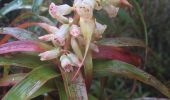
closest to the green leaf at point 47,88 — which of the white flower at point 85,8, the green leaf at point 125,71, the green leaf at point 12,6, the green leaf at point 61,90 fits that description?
the green leaf at point 61,90

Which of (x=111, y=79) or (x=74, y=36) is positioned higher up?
(x=74, y=36)

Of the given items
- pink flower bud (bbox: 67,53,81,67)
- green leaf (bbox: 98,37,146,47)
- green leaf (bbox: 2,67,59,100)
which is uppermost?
pink flower bud (bbox: 67,53,81,67)

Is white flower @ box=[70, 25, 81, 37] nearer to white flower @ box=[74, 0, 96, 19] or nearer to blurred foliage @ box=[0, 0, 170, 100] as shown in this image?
white flower @ box=[74, 0, 96, 19]

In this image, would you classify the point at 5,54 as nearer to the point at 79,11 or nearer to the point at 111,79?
the point at 79,11

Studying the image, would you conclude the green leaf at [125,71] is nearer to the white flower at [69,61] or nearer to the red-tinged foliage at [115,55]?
the red-tinged foliage at [115,55]

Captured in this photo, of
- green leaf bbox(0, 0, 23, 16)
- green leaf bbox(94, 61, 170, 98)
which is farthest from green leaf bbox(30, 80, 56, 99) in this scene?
green leaf bbox(0, 0, 23, 16)

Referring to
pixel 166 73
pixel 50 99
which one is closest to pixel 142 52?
pixel 166 73
